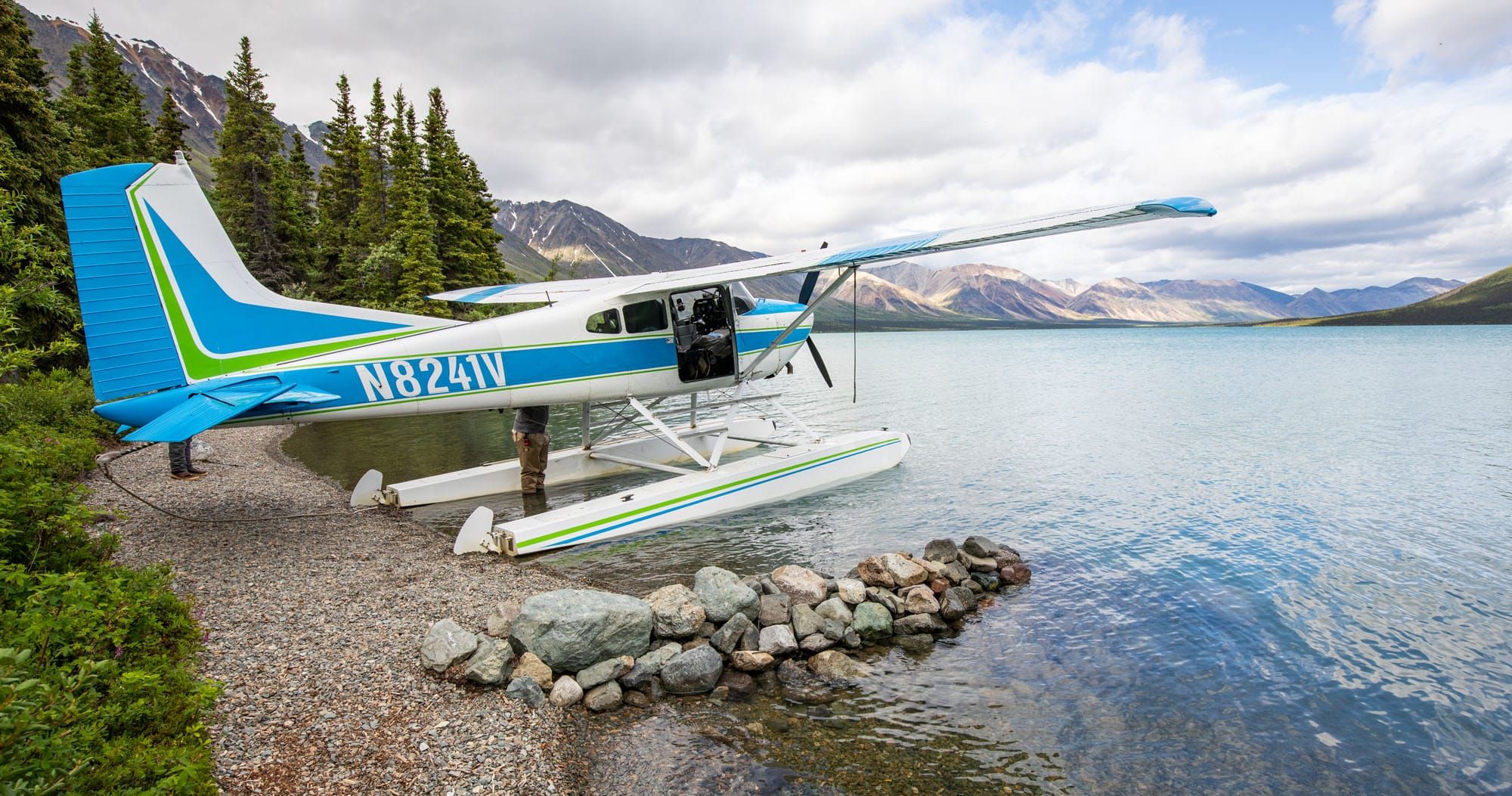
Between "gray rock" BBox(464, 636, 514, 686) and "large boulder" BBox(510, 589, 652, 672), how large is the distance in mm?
219

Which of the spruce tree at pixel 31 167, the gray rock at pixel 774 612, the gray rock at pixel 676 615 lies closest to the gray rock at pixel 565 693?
the gray rock at pixel 676 615

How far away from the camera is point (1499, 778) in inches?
186

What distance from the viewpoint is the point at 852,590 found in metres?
6.95

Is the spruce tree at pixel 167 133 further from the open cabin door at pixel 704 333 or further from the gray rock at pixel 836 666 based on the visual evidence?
the gray rock at pixel 836 666

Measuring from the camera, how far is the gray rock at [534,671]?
17.1 ft

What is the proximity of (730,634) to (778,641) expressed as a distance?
43 cm

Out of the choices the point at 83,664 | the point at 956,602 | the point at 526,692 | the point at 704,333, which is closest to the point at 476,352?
the point at 704,333

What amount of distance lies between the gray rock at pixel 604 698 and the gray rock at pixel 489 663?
2.18 ft

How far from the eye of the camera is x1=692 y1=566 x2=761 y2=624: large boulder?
249 inches

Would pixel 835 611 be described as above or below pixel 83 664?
below

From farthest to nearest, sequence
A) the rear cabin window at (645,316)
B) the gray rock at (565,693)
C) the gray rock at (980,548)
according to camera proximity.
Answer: the rear cabin window at (645,316), the gray rock at (980,548), the gray rock at (565,693)

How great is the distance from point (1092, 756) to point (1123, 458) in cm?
1238

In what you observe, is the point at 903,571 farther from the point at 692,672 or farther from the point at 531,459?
the point at 531,459

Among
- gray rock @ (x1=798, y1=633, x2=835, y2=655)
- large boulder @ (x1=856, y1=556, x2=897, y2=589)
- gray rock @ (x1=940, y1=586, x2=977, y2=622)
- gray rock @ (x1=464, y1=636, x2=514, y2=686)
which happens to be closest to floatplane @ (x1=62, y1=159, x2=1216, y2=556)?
gray rock @ (x1=464, y1=636, x2=514, y2=686)
